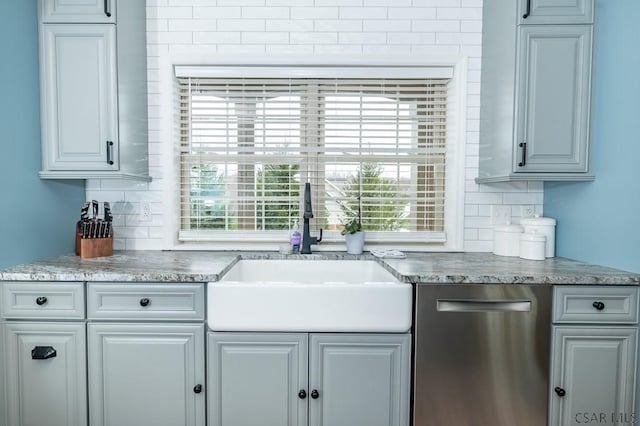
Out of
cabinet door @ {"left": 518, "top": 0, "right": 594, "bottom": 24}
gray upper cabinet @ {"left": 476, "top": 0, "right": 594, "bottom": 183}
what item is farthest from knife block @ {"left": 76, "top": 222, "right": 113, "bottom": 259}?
cabinet door @ {"left": 518, "top": 0, "right": 594, "bottom": 24}

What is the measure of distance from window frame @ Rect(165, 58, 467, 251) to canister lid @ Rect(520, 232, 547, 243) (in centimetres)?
38

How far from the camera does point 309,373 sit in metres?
1.72

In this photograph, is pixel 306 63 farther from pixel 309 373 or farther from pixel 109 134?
pixel 309 373

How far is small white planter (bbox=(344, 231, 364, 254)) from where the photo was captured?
7.73ft

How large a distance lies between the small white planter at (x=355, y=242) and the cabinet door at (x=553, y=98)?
98cm

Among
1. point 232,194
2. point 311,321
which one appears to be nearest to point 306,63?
point 232,194

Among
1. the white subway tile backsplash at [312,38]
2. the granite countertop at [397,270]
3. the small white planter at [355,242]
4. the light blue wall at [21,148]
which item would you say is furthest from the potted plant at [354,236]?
the light blue wall at [21,148]

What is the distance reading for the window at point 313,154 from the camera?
8.11 ft

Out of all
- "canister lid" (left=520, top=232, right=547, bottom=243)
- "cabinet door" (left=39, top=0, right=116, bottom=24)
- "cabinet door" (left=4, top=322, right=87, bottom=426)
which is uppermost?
"cabinet door" (left=39, top=0, right=116, bottom=24)

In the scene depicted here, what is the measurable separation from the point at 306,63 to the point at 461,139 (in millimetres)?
1139

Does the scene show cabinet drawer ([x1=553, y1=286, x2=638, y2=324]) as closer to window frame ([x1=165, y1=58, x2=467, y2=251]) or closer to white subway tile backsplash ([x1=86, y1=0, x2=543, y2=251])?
window frame ([x1=165, y1=58, x2=467, y2=251])

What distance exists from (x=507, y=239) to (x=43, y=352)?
102 inches

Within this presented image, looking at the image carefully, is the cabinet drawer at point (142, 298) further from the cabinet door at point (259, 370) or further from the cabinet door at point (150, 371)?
the cabinet door at point (259, 370)

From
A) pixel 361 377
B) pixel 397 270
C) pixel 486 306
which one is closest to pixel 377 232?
pixel 397 270
